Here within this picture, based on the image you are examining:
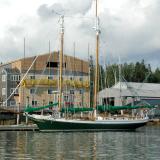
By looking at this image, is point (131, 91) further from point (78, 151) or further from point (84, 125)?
point (78, 151)

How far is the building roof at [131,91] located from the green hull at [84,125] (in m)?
42.4

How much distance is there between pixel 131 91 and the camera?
14625cm

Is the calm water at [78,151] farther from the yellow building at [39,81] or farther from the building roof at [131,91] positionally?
the building roof at [131,91]

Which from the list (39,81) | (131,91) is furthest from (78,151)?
(131,91)

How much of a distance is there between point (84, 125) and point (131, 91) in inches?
2090

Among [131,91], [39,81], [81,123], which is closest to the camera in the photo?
[81,123]

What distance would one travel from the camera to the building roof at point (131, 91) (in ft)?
470

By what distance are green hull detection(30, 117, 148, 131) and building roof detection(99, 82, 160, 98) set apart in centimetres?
4237

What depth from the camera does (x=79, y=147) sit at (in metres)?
60.2

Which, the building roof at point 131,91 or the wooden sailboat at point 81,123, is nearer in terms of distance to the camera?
the wooden sailboat at point 81,123

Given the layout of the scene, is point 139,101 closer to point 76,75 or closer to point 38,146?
point 76,75

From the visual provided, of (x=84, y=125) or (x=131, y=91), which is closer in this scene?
(x=84, y=125)

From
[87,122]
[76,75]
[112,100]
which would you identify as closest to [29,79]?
[76,75]

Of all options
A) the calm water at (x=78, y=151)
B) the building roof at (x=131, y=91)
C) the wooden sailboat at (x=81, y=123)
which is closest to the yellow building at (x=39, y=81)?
the building roof at (x=131, y=91)
